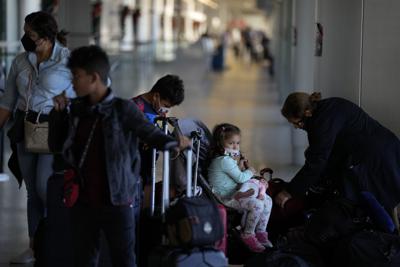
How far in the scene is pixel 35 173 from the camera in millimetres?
5242

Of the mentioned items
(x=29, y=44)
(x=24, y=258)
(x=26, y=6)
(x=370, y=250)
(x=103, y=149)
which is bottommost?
(x=24, y=258)

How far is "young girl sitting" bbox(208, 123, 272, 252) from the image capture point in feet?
17.9

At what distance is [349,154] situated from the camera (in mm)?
5395

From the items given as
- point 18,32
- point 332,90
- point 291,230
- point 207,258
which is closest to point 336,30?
point 332,90

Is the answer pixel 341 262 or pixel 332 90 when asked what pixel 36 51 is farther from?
pixel 332 90

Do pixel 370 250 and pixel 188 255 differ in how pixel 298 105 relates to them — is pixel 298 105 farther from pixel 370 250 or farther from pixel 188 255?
pixel 188 255

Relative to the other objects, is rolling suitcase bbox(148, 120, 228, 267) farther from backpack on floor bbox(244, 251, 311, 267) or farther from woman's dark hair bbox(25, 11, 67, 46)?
woman's dark hair bbox(25, 11, 67, 46)

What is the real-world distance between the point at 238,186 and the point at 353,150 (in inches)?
31.4

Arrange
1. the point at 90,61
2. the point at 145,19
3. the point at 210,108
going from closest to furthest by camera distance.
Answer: the point at 90,61 < the point at 210,108 < the point at 145,19

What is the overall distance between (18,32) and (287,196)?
1180cm

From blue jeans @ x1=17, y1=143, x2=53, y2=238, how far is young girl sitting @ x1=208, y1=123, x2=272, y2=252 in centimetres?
110

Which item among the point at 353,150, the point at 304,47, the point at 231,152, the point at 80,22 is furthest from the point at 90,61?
the point at 80,22

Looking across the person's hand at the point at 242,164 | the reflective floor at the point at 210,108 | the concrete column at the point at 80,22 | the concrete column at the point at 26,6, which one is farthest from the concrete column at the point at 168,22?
the person's hand at the point at 242,164

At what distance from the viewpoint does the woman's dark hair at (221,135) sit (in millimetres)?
5502
